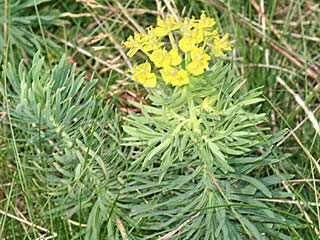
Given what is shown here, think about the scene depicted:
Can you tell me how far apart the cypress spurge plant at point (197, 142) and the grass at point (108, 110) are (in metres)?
0.08

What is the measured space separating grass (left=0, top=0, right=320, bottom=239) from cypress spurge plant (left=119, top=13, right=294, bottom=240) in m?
0.08

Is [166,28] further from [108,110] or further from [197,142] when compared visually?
[108,110]

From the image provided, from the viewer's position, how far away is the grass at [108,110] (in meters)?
2.01

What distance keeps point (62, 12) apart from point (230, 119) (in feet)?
5.38

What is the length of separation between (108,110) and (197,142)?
574 millimetres

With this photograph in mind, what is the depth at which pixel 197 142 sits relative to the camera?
175 centimetres

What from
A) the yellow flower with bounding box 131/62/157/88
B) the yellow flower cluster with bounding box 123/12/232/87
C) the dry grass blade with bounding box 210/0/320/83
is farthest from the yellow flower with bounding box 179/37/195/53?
the dry grass blade with bounding box 210/0/320/83

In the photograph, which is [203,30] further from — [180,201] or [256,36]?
[256,36]

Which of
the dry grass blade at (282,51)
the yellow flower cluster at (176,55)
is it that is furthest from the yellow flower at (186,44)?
the dry grass blade at (282,51)

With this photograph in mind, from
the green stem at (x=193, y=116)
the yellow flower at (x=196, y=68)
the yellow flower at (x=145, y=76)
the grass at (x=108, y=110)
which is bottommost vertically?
the grass at (x=108, y=110)

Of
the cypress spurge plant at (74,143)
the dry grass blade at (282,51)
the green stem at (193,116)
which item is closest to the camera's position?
the green stem at (193,116)

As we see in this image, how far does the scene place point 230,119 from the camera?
1.77 m

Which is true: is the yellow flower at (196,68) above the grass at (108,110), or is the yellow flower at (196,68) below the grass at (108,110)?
above

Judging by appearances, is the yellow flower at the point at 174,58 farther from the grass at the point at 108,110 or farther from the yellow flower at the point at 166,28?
the grass at the point at 108,110
